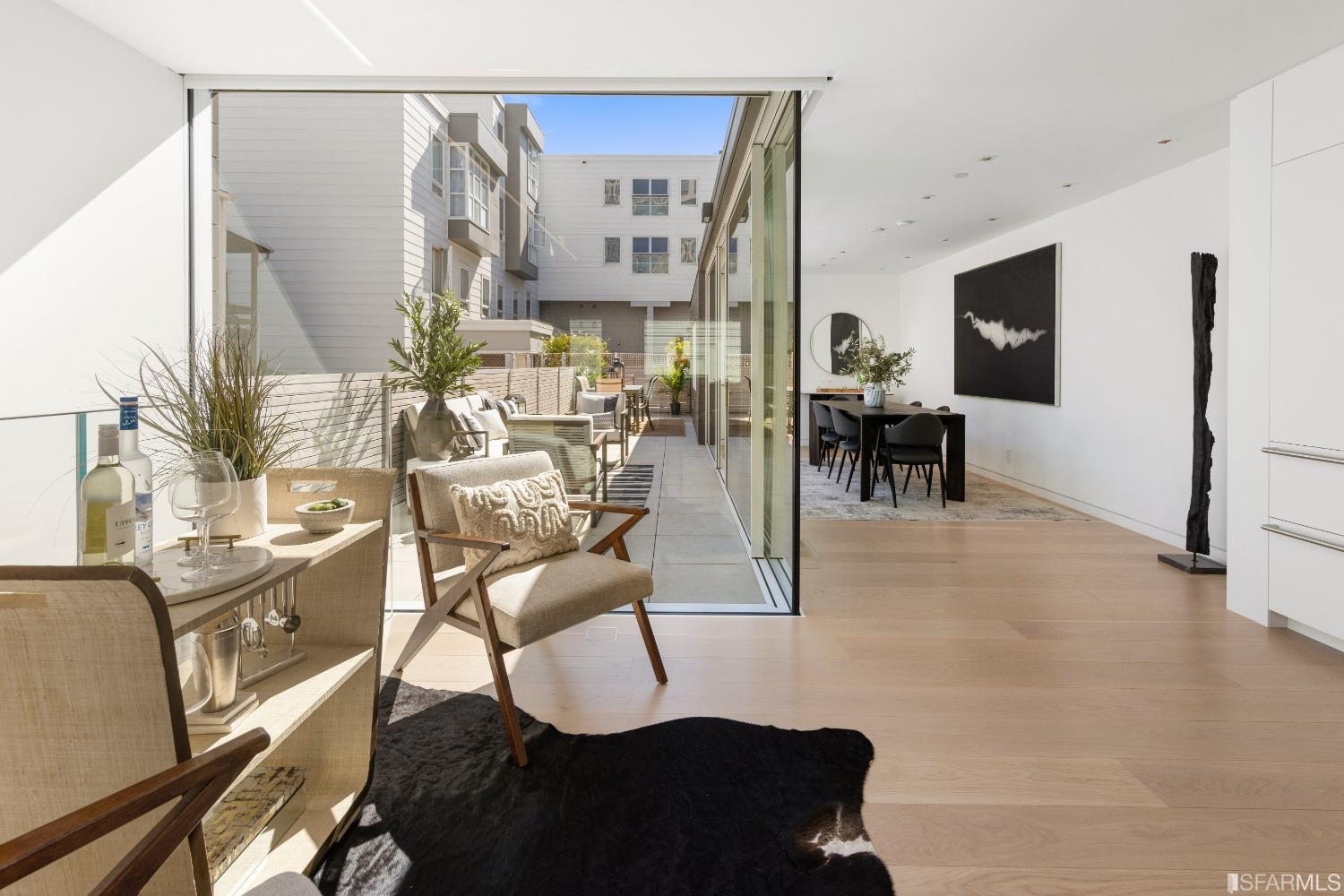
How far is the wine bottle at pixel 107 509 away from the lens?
1.38 m

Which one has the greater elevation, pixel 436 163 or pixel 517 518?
pixel 436 163

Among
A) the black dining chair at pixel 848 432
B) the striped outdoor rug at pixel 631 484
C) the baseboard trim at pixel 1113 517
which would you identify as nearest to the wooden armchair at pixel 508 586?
the striped outdoor rug at pixel 631 484

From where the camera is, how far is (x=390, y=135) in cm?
344

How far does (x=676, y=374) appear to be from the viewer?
416cm

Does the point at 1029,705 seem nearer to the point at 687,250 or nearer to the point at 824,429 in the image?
the point at 687,250

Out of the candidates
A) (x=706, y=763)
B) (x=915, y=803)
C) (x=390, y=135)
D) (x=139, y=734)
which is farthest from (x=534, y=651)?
(x=390, y=135)

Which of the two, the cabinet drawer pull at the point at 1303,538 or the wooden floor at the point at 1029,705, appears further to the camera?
the cabinet drawer pull at the point at 1303,538

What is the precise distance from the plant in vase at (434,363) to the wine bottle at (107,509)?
1957 millimetres

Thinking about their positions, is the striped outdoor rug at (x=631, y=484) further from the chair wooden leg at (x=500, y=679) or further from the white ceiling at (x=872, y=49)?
the white ceiling at (x=872, y=49)

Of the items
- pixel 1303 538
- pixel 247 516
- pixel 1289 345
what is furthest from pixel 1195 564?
pixel 247 516

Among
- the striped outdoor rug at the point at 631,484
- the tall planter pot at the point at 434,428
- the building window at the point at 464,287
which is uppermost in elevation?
the building window at the point at 464,287

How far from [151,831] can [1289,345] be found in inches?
164

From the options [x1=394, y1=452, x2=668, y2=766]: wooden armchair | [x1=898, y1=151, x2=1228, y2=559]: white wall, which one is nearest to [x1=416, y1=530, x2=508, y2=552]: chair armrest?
[x1=394, y1=452, x2=668, y2=766]: wooden armchair

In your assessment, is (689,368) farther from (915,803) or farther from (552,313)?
(915,803)
